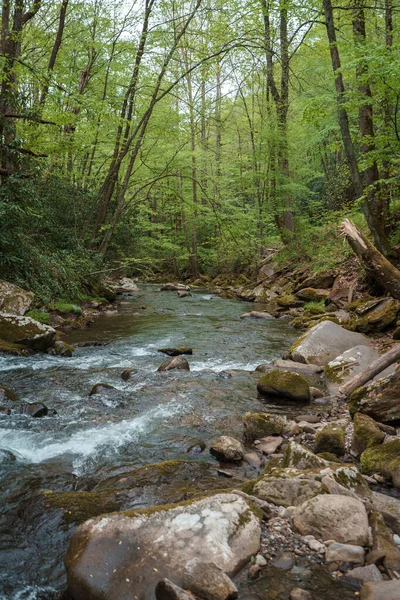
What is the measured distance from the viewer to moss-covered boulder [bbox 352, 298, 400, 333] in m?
8.36

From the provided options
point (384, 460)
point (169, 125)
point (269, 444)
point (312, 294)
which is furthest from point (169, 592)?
point (169, 125)

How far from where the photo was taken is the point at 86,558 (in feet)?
8.14

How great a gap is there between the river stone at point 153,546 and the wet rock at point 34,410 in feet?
10.1

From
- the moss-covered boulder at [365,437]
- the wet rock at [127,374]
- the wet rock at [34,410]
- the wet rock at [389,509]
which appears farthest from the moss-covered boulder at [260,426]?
the wet rock at [127,374]

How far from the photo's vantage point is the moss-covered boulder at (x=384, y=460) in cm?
359

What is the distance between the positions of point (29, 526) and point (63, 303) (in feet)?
32.8

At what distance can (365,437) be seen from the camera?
412 cm

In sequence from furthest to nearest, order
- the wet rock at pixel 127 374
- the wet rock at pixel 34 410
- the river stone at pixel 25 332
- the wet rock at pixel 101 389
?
the river stone at pixel 25 332
the wet rock at pixel 127 374
the wet rock at pixel 101 389
the wet rock at pixel 34 410

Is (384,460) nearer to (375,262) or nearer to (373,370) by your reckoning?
(373,370)

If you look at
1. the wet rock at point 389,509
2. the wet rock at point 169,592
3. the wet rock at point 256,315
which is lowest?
the wet rock at point 256,315

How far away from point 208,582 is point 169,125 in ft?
56.8

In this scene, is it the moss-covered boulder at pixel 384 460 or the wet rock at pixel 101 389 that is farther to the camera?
the wet rock at pixel 101 389

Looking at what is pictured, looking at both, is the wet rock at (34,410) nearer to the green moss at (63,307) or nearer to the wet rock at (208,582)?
the wet rock at (208,582)

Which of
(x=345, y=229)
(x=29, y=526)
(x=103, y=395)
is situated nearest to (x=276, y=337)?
(x=345, y=229)
